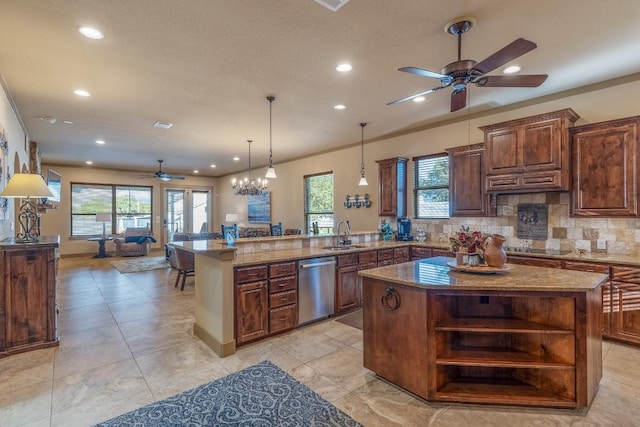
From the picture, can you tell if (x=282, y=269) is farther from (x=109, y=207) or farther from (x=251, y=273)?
(x=109, y=207)

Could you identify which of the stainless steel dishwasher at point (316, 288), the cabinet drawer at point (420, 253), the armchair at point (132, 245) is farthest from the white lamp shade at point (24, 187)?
the armchair at point (132, 245)

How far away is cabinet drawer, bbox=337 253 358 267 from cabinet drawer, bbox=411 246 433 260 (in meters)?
1.28

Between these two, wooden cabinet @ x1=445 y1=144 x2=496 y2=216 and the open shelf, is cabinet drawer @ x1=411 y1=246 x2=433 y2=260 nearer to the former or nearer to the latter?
wooden cabinet @ x1=445 y1=144 x2=496 y2=216

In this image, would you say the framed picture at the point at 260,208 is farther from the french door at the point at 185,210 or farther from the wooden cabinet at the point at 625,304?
the wooden cabinet at the point at 625,304

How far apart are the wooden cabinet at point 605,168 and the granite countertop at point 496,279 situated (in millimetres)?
1629

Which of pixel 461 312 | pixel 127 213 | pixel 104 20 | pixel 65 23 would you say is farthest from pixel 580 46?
pixel 127 213

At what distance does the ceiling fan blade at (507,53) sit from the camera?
6.68ft

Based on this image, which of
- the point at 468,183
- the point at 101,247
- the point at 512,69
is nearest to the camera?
the point at 512,69

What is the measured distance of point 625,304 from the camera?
127 inches

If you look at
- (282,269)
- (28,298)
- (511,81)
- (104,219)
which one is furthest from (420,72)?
(104,219)

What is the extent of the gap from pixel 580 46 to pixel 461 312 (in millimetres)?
2685

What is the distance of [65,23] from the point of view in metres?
2.47

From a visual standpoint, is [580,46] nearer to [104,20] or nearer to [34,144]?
[104,20]

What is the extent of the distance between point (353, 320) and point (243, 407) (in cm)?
203
